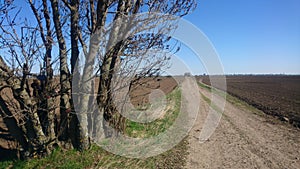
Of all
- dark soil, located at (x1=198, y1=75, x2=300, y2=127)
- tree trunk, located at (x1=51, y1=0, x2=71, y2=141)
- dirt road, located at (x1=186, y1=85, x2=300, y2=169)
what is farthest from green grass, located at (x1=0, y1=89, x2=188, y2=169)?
dark soil, located at (x1=198, y1=75, x2=300, y2=127)

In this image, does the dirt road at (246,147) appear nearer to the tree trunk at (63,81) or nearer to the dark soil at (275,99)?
the dark soil at (275,99)

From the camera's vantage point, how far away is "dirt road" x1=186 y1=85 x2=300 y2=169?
20.8 ft

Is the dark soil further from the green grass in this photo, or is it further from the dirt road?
the green grass

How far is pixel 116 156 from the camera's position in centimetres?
670

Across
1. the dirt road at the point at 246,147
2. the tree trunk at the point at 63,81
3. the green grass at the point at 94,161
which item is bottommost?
the dirt road at the point at 246,147

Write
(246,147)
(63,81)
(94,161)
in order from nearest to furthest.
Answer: (94,161), (63,81), (246,147)

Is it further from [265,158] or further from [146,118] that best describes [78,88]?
[265,158]

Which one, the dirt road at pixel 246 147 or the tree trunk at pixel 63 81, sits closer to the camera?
the dirt road at pixel 246 147

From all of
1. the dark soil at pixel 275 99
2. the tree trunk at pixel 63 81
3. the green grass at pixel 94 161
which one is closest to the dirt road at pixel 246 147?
the green grass at pixel 94 161

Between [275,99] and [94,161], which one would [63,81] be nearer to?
[94,161]

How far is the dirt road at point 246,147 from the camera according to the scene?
20.8ft

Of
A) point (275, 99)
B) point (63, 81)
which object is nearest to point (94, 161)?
point (63, 81)

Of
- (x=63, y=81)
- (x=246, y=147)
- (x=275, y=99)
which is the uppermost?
(x=63, y=81)

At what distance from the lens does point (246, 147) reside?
7.71 m
